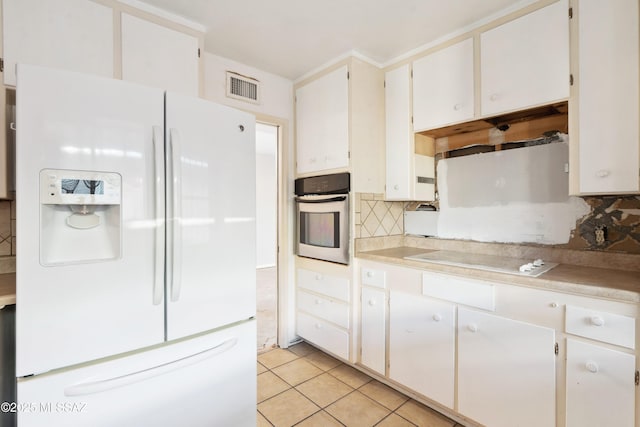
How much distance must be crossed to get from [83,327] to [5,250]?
34.4 inches

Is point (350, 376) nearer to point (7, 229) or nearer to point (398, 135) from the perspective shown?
point (398, 135)

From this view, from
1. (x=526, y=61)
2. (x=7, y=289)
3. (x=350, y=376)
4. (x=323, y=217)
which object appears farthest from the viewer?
(x=323, y=217)

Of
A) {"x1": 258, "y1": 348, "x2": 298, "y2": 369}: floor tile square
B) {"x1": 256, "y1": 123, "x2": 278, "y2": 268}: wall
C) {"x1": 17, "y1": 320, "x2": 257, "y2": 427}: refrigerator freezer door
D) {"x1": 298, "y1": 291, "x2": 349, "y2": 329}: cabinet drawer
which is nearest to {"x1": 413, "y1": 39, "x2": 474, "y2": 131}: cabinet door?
{"x1": 298, "y1": 291, "x2": 349, "y2": 329}: cabinet drawer

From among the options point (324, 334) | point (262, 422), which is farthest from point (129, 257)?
point (324, 334)

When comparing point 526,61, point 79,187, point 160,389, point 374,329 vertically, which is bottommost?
point 374,329

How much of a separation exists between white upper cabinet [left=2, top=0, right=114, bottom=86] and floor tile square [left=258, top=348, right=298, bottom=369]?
7.36 ft

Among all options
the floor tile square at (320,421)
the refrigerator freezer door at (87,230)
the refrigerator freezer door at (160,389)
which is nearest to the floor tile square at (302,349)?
the floor tile square at (320,421)

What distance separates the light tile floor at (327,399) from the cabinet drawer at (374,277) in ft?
2.35

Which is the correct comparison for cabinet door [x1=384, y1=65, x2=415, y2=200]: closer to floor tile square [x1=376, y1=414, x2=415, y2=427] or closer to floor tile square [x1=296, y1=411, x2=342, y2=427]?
floor tile square [x1=376, y1=414, x2=415, y2=427]

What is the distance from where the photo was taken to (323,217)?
244 centimetres

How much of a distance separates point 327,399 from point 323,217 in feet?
4.14

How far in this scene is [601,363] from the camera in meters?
1.25

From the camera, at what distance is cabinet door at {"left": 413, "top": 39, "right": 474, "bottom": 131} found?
1.94 meters

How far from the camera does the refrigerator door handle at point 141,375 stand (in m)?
1.09
